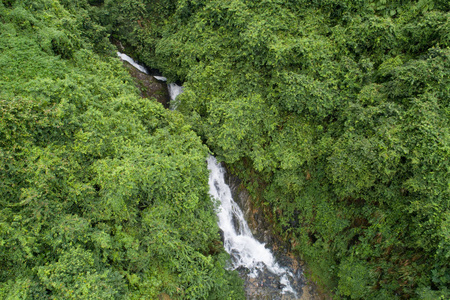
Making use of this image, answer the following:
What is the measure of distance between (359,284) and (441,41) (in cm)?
921

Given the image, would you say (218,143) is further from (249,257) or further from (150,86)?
(249,257)

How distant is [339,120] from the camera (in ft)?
31.3

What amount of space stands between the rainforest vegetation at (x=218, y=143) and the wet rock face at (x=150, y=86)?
736mm

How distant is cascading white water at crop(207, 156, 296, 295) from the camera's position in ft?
34.8

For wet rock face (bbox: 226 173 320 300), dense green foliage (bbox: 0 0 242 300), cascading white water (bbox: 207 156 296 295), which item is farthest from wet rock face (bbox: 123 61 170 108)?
wet rock face (bbox: 226 173 320 300)

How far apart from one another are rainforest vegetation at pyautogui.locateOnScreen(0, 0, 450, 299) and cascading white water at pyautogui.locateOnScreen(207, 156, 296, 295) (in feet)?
3.14

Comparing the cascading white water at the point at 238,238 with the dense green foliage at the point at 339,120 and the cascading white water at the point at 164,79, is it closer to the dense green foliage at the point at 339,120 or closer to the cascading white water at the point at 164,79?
the dense green foliage at the point at 339,120

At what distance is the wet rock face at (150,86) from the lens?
1134 centimetres

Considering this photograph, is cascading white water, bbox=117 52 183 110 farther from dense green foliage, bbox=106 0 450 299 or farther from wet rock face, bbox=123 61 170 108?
dense green foliage, bbox=106 0 450 299

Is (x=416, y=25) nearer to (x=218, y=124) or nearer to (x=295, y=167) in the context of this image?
(x=295, y=167)

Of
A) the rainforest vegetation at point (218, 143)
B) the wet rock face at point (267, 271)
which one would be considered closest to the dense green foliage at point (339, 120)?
the rainforest vegetation at point (218, 143)

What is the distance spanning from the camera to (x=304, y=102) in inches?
374

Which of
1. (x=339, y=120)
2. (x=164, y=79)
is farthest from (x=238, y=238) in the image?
(x=164, y=79)

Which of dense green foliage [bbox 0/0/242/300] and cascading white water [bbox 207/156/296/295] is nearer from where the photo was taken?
dense green foliage [bbox 0/0/242/300]
